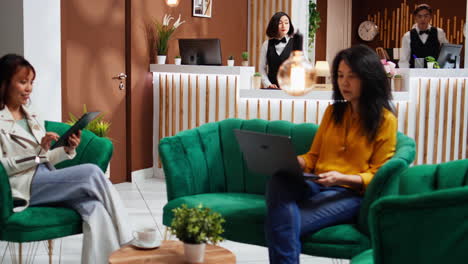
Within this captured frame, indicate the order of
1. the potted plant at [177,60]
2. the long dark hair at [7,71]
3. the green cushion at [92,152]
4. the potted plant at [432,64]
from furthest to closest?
the potted plant at [177,60] < the potted plant at [432,64] < the green cushion at [92,152] < the long dark hair at [7,71]

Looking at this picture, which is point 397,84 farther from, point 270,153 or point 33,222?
point 33,222

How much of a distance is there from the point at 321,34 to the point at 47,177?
33.7 feet

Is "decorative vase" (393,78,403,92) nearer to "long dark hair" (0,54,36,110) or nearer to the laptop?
the laptop

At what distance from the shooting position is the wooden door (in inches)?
249

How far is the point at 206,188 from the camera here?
13.6 feet

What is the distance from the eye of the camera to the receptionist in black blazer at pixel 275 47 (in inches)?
260

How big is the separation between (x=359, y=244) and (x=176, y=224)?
0.99 meters

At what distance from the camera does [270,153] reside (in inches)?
132

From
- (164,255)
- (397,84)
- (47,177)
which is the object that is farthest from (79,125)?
(397,84)

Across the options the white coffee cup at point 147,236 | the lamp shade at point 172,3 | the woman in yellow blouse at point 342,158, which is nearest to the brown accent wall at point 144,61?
the lamp shade at point 172,3

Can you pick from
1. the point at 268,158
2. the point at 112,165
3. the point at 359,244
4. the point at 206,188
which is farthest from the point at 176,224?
the point at 112,165

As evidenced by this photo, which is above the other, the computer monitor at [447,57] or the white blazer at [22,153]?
the computer monitor at [447,57]

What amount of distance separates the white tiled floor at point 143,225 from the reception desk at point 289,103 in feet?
2.56

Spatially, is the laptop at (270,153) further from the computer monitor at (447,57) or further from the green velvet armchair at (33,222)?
the computer monitor at (447,57)
